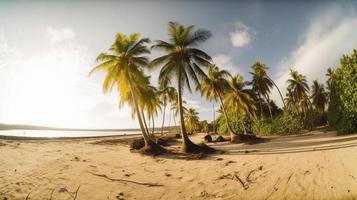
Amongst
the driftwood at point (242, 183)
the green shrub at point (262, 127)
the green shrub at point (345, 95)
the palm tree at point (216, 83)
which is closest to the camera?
the driftwood at point (242, 183)

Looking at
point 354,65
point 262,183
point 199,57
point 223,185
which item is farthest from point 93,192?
point 354,65

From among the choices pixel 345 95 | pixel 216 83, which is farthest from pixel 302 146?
pixel 216 83

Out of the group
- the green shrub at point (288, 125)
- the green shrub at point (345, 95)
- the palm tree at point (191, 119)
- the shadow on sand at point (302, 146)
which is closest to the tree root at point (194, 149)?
the shadow on sand at point (302, 146)

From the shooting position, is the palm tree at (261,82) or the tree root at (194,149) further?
Result: the palm tree at (261,82)

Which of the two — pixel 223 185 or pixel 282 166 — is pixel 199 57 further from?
pixel 223 185

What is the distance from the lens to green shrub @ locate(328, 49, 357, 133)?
1448 cm

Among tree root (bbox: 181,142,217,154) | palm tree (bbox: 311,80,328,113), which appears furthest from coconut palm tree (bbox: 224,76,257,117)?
palm tree (bbox: 311,80,328,113)

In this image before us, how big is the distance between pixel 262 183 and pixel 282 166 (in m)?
2.32

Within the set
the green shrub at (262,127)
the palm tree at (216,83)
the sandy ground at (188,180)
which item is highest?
the palm tree at (216,83)

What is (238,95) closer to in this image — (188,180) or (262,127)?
(262,127)

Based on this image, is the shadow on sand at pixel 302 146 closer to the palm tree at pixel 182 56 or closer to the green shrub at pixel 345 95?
the green shrub at pixel 345 95

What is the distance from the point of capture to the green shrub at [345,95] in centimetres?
1448

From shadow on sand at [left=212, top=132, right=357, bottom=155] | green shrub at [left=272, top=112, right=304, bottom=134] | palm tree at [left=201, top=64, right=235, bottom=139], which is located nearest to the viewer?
shadow on sand at [left=212, top=132, right=357, bottom=155]

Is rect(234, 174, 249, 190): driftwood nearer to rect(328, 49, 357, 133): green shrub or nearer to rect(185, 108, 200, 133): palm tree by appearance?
rect(328, 49, 357, 133): green shrub
